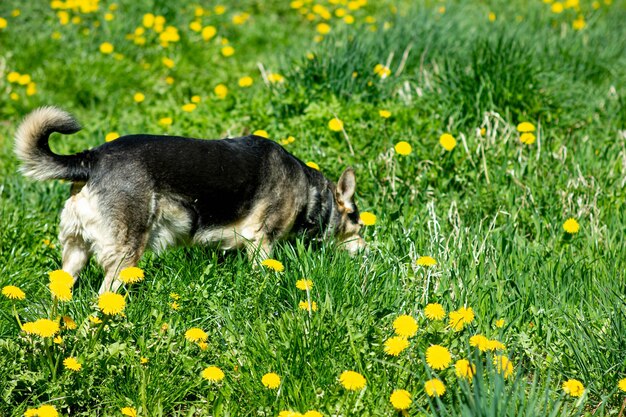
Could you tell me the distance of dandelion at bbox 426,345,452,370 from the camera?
2.89 metres

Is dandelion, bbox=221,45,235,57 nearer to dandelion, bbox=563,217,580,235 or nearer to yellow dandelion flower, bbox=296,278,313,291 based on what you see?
dandelion, bbox=563,217,580,235

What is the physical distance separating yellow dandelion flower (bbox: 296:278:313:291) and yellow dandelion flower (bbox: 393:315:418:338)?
44cm

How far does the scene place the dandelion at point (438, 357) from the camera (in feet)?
9.48

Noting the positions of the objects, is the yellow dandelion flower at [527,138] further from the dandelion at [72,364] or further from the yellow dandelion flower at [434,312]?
the dandelion at [72,364]

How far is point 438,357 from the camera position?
2904 mm

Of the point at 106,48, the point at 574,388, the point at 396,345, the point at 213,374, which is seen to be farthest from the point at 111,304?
the point at 106,48

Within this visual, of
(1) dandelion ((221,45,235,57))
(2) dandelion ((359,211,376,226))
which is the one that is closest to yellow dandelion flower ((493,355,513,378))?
(2) dandelion ((359,211,376,226))


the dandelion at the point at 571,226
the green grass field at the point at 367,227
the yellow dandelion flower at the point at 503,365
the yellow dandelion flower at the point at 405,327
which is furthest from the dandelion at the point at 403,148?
the yellow dandelion flower at the point at 503,365

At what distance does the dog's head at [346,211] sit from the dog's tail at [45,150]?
1.63 m

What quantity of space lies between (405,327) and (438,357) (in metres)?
0.20

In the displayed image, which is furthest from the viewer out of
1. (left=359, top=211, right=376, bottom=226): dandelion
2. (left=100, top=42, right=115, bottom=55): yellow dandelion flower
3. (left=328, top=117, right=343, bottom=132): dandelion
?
(left=100, top=42, right=115, bottom=55): yellow dandelion flower

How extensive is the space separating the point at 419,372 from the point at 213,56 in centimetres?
530

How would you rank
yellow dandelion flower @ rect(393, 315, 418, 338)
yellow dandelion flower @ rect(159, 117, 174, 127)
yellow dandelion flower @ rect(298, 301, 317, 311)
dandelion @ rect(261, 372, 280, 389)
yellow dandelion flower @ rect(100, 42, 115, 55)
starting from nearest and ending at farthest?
1. dandelion @ rect(261, 372, 280, 389)
2. yellow dandelion flower @ rect(393, 315, 418, 338)
3. yellow dandelion flower @ rect(298, 301, 317, 311)
4. yellow dandelion flower @ rect(159, 117, 174, 127)
5. yellow dandelion flower @ rect(100, 42, 115, 55)

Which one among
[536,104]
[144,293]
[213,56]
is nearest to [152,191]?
[144,293]
